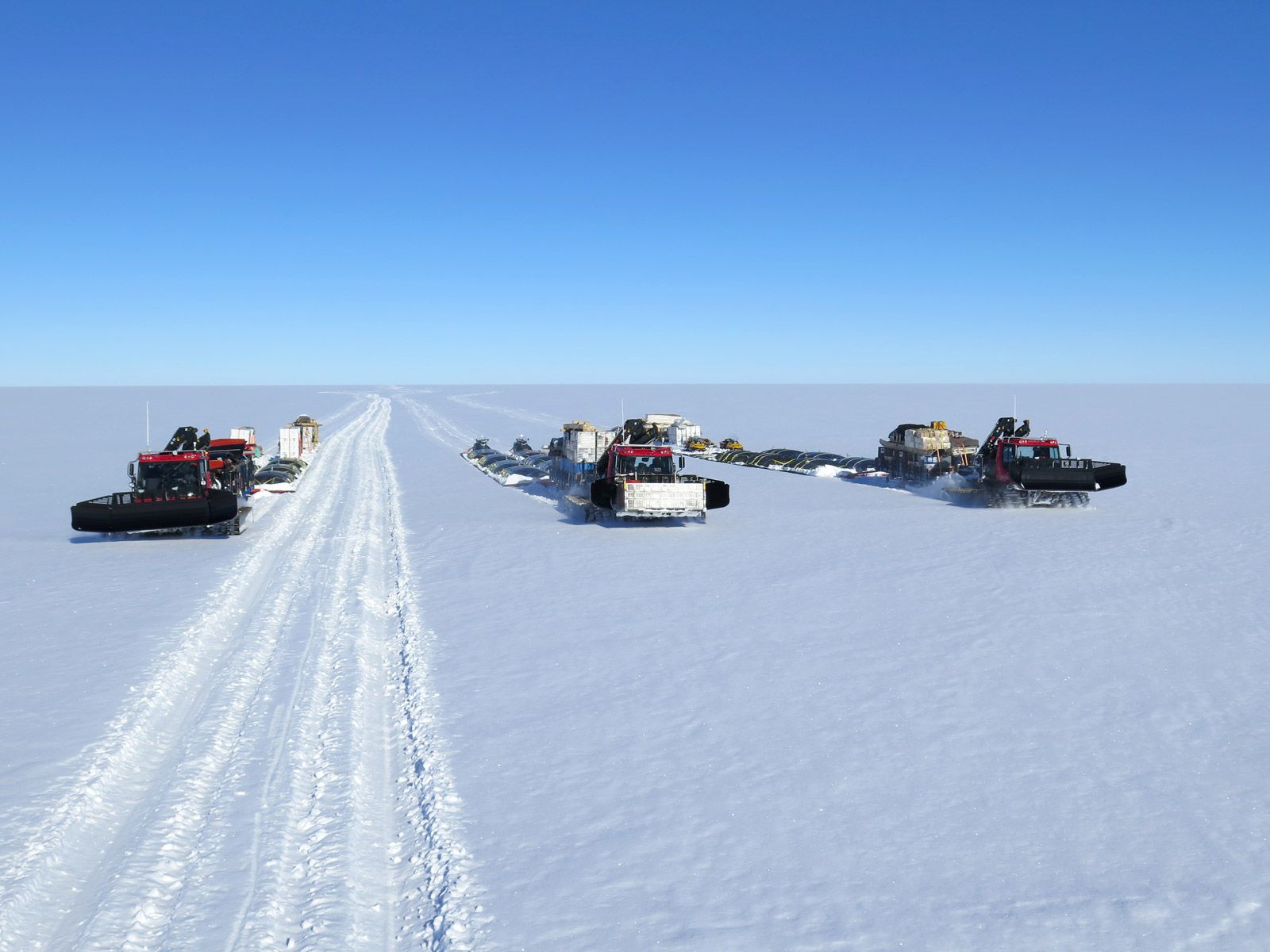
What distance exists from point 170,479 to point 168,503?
1638mm

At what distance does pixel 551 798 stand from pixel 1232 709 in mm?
7124

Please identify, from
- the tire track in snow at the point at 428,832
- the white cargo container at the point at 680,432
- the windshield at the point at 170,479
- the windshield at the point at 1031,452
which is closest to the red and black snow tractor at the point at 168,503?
the windshield at the point at 170,479

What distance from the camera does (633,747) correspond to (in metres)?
8.06

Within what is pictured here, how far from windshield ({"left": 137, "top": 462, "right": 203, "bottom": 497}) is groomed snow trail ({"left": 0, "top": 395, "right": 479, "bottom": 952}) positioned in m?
8.31

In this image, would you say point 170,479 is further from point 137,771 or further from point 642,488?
point 137,771

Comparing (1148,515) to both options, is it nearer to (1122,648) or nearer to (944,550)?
(944,550)

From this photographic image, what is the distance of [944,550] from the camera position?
692 inches

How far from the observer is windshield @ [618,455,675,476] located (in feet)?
69.4

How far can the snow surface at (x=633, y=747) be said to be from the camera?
18.4ft

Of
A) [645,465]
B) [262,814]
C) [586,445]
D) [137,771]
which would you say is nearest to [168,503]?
[645,465]

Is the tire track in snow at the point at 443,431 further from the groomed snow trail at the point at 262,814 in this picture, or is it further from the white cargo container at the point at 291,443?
the groomed snow trail at the point at 262,814

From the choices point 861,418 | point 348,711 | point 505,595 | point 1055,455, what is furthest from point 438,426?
point 348,711

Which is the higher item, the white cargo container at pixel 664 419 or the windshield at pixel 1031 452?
the white cargo container at pixel 664 419

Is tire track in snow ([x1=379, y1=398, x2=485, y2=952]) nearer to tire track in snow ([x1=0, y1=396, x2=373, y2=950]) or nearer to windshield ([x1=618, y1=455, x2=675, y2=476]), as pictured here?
tire track in snow ([x1=0, y1=396, x2=373, y2=950])
